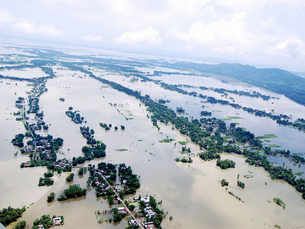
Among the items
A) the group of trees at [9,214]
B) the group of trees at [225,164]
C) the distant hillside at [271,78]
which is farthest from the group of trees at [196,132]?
the distant hillside at [271,78]

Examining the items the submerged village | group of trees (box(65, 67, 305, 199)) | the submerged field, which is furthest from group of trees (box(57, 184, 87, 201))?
group of trees (box(65, 67, 305, 199))

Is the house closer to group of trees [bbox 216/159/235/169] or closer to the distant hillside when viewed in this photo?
group of trees [bbox 216/159/235/169]

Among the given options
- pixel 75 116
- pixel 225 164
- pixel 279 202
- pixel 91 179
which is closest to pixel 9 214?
pixel 91 179

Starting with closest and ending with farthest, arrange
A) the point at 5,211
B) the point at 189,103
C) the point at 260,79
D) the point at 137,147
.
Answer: the point at 5,211 → the point at 137,147 → the point at 189,103 → the point at 260,79

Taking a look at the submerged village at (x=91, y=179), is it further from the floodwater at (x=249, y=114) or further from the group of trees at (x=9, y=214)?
the floodwater at (x=249, y=114)

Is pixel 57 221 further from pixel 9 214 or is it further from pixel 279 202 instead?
pixel 279 202

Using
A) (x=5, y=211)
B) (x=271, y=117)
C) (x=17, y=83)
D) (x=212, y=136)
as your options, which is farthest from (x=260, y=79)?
(x=5, y=211)

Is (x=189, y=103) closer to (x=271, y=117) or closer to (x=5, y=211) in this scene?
(x=271, y=117)
